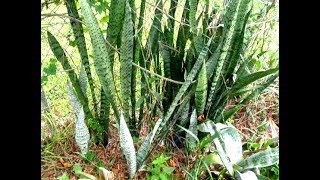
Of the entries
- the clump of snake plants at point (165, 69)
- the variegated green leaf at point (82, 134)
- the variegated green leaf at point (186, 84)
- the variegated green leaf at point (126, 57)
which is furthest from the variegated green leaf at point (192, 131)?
the variegated green leaf at point (82, 134)

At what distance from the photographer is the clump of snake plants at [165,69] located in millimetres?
1757

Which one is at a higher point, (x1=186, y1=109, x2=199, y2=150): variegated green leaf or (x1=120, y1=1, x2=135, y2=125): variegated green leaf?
(x1=120, y1=1, x2=135, y2=125): variegated green leaf

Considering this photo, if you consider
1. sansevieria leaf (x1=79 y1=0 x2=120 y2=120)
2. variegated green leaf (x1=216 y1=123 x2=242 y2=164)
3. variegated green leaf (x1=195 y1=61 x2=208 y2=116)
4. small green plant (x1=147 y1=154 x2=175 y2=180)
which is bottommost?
small green plant (x1=147 y1=154 x2=175 y2=180)

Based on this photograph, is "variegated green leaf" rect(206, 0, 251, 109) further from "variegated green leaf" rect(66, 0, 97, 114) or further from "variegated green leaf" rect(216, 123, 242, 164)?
"variegated green leaf" rect(66, 0, 97, 114)

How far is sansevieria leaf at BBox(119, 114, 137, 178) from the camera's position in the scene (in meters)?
1.70

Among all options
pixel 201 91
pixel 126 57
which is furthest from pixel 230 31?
pixel 126 57

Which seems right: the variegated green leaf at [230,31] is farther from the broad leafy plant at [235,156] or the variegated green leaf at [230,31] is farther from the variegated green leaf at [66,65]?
the variegated green leaf at [66,65]

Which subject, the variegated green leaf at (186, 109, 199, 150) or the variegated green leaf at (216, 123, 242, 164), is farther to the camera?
the variegated green leaf at (186, 109, 199, 150)

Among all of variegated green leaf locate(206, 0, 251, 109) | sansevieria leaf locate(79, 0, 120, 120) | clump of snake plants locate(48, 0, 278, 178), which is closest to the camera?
sansevieria leaf locate(79, 0, 120, 120)

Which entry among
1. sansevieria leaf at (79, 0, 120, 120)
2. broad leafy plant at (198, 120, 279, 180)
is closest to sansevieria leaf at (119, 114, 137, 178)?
sansevieria leaf at (79, 0, 120, 120)

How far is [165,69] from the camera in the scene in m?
2.05

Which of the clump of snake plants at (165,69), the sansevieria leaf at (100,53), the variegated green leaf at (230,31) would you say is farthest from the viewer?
the variegated green leaf at (230,31)
